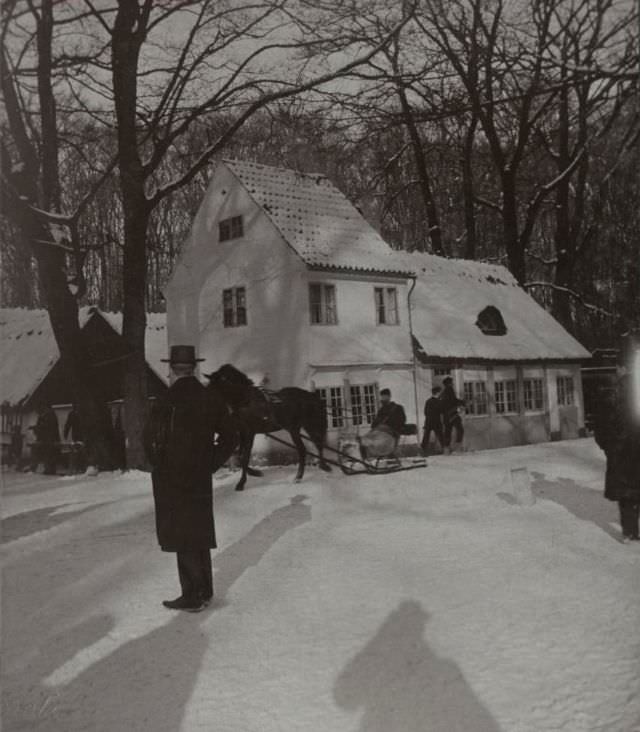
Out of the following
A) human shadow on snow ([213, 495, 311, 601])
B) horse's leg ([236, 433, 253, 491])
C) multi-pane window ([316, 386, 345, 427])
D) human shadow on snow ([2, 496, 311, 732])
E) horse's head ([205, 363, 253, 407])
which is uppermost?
horse's head ([205, 363, 253, 407])

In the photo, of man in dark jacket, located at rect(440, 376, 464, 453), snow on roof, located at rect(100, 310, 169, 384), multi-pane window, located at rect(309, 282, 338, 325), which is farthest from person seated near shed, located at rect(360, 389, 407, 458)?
snow on roof, located at rect(100, 310, 169, 384)

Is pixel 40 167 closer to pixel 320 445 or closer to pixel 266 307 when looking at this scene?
pixel 266 307

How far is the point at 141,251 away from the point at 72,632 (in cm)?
272

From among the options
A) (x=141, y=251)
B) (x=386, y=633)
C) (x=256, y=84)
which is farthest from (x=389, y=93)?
(x=386, y=633)

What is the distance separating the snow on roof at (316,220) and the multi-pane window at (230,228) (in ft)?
1.51

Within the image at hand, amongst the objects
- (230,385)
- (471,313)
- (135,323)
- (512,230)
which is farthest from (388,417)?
(471,313)

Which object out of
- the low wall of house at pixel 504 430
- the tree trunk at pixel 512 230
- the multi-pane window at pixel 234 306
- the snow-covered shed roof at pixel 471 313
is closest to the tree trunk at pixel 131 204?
the multi-pane window at pixel 234 306

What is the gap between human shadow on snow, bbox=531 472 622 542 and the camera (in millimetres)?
5113

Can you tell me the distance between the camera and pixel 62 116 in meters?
5.37

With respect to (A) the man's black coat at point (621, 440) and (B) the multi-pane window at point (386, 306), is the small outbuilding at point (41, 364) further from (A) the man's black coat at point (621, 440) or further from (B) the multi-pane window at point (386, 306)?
(A) the man's black coat at point (621, 440)

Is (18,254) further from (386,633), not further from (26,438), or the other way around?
(386,633)

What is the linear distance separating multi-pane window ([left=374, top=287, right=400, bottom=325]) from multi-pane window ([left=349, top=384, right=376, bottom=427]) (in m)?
1.01

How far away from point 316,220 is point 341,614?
16.8ft

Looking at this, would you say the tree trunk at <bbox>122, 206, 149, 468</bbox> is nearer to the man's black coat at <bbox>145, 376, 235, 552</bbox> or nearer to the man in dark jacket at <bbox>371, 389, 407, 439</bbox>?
the man's black coat at <bbox>145, 376, 235, 552</bbox>
